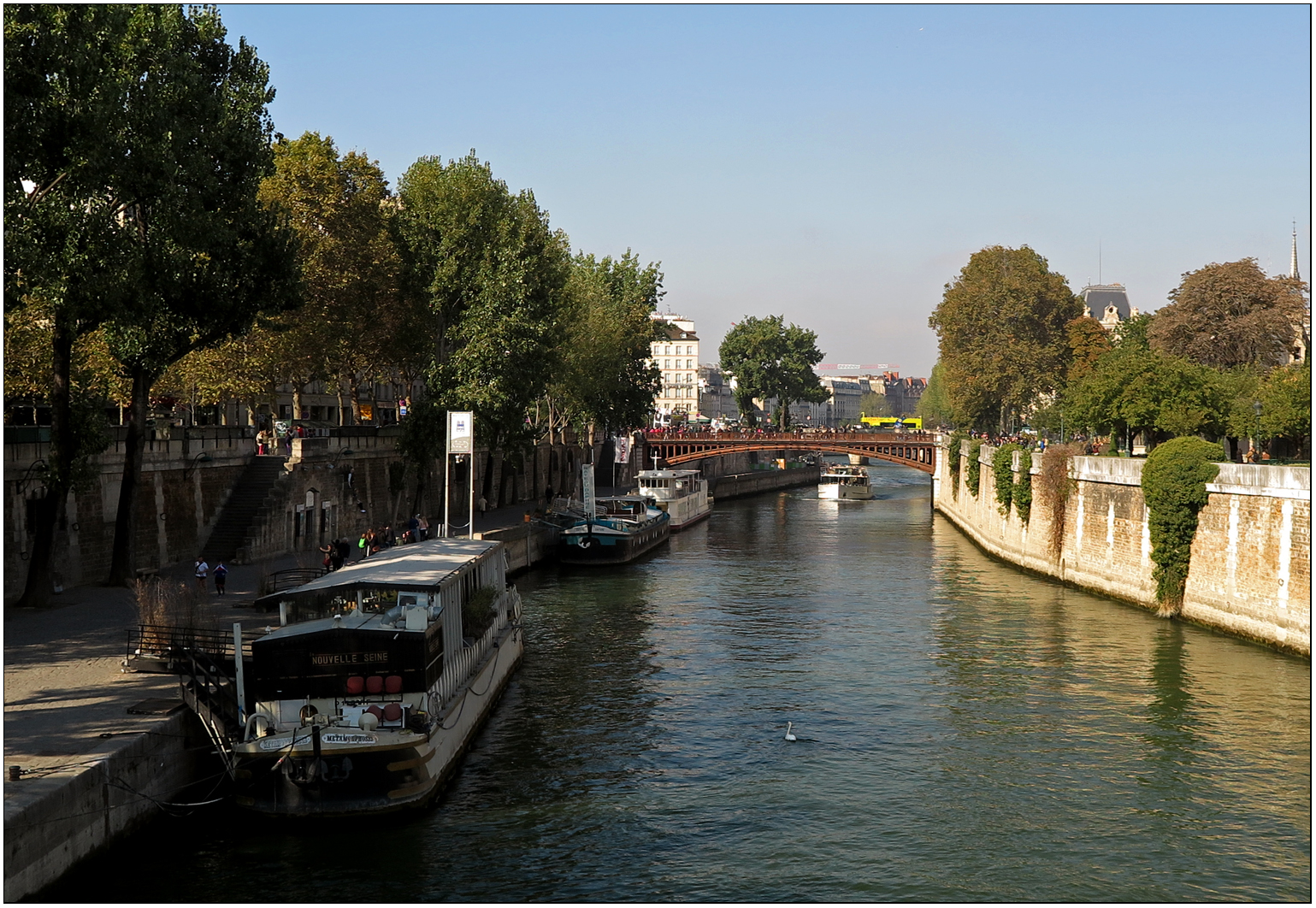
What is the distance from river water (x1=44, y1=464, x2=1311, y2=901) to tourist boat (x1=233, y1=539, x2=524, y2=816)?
0.60 metres

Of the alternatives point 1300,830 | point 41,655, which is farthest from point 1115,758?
point 41,655

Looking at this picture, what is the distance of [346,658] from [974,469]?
2278 inches

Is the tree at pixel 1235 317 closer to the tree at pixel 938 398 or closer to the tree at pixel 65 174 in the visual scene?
the tree at pixel 65 174

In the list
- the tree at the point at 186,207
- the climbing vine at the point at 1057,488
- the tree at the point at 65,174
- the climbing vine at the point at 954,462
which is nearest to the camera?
the tree at the point at 65,174

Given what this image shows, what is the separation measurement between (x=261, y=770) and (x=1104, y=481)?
33.7 m

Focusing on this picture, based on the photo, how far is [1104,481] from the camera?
4478cm

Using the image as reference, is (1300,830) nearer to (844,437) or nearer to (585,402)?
(585,402)

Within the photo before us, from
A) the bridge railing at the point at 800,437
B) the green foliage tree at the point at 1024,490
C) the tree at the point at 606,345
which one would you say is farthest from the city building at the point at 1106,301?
the green foliage tree at the point at 1024,490

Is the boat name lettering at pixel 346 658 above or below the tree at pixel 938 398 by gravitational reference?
below

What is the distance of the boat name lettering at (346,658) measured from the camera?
20.2 metres

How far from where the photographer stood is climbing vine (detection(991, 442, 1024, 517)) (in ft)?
190

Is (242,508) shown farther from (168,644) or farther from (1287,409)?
(1287,409)

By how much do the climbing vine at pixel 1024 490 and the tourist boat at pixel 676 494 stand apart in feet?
76.4

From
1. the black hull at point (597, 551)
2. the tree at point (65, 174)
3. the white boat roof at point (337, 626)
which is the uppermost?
the tree at point (65, 174)
